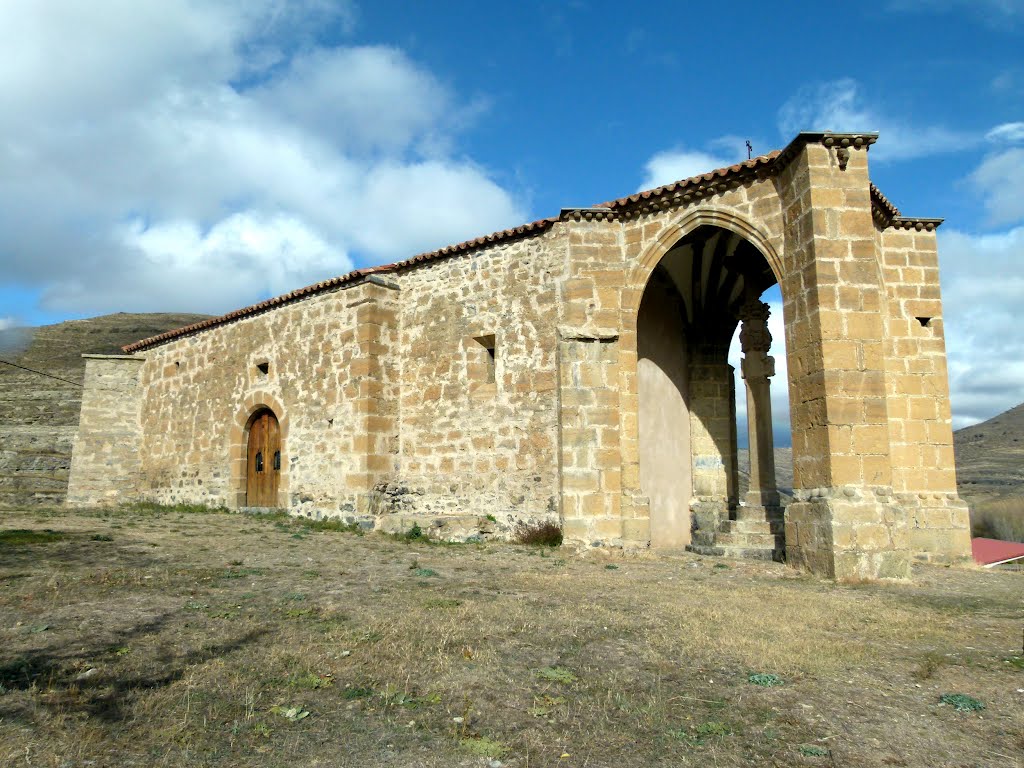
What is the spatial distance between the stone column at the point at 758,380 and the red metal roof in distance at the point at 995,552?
322cm

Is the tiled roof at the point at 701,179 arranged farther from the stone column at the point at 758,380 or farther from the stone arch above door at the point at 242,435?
the stone arch above door at the point at 242,435

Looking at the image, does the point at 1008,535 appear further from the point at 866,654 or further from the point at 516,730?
the point at 516,730

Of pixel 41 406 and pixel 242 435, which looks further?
pixel 41 406

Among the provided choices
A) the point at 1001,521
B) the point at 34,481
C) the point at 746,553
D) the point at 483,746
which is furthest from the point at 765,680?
the point at 34,481

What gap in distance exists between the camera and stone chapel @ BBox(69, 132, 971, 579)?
8227mm

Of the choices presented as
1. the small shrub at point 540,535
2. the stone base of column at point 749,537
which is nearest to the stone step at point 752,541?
the stone base of column at point 749,537

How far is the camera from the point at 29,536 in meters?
9.05

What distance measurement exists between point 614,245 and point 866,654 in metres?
7.08

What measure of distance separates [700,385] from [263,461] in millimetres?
8928

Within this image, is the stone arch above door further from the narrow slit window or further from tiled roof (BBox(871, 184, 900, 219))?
tiled roof (BBox(871, 184, 900, 219))

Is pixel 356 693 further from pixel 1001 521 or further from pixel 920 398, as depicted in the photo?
pixel 1001 521

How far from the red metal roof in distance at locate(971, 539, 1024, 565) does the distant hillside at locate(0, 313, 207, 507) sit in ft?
66.7

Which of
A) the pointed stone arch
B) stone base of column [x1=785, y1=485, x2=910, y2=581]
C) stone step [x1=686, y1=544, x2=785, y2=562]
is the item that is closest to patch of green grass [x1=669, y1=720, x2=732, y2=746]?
stone base of column [x1=785, y1=485, x2=910, y2=581]

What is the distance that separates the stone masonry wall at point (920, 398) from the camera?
32.8ft
